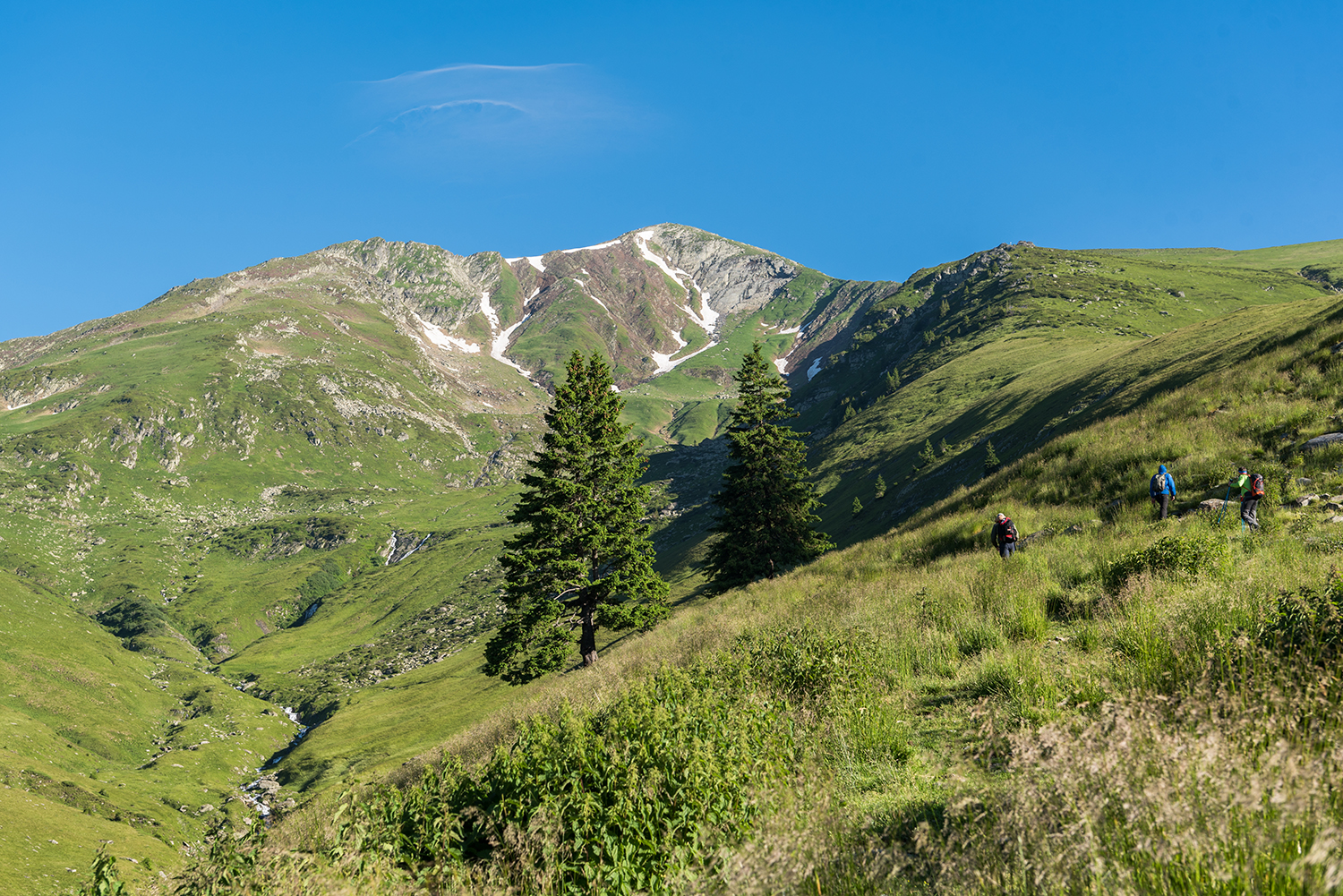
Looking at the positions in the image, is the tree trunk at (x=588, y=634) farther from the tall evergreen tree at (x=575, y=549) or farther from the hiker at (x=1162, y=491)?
the hiker at (x=1162, y=491)

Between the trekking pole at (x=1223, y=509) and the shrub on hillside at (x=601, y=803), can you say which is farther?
the trekking pole at (x=1223, y=509)

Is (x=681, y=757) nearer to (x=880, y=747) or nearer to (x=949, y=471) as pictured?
(x=880, y=747)

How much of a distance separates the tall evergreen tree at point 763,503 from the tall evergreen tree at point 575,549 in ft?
27.8

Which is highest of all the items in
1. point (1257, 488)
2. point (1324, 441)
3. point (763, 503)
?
point (763, 503)

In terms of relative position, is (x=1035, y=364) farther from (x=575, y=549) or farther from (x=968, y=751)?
(x=968, y=751)

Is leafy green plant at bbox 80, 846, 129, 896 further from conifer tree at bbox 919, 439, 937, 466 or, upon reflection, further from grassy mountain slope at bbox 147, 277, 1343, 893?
conifer tree at bbox 919, 439, 937, 466

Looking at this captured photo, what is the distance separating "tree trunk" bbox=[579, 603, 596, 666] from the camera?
1233 inches

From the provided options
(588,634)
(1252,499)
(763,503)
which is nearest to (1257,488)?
(1252,499)

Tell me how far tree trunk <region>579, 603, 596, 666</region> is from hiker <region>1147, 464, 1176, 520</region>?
77.6 feet

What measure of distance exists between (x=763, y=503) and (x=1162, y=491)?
25019mm

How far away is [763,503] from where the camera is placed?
3891 centimetres

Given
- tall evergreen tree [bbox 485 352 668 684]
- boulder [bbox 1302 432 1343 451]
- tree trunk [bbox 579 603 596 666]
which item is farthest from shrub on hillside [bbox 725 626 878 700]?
tree trunk [bbox 579 603 596 666]

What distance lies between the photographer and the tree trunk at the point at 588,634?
31.3 metres

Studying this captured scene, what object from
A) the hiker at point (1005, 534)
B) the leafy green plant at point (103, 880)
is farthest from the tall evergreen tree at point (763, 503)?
the leafy green plant at point (103, 880)
